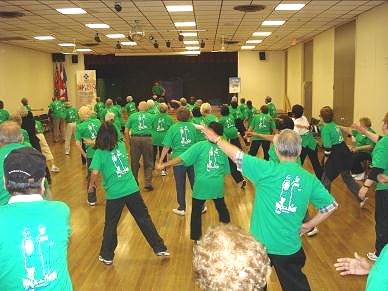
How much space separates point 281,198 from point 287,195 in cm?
5

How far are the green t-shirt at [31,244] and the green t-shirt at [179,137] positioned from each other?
170 inches

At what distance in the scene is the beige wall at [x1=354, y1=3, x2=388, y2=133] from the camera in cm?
916

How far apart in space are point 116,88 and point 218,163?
20428 mm

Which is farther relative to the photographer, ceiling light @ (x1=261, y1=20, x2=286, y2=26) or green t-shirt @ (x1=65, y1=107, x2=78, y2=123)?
green t-shirt @ (x1=65, y1=107, x2=78, y2=123)

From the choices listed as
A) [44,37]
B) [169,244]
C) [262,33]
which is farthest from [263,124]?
[44,37]

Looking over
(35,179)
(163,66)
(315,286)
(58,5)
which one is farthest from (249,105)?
(163,66)

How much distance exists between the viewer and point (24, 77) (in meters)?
17.4

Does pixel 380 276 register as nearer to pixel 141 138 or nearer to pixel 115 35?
pixel 141 138

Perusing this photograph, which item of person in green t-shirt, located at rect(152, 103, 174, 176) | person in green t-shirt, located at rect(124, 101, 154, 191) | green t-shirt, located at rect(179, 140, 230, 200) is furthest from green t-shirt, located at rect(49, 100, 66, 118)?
green t-shirt, located at rect(179, 140, 230, 200)

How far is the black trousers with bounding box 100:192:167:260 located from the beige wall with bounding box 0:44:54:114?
493 inches

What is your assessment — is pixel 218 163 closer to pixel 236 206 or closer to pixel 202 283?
pixel 236 206

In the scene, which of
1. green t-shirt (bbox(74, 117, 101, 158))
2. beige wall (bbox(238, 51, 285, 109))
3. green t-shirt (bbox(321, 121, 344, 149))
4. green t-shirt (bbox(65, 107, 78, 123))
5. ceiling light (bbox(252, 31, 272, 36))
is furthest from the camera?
beige wall (bbox(238, 51, 285, 109))

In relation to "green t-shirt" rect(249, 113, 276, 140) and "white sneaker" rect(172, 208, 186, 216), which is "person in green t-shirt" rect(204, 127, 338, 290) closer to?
"white sneaker" rect(172, 208, 186, 216)

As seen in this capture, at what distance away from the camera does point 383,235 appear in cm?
435
